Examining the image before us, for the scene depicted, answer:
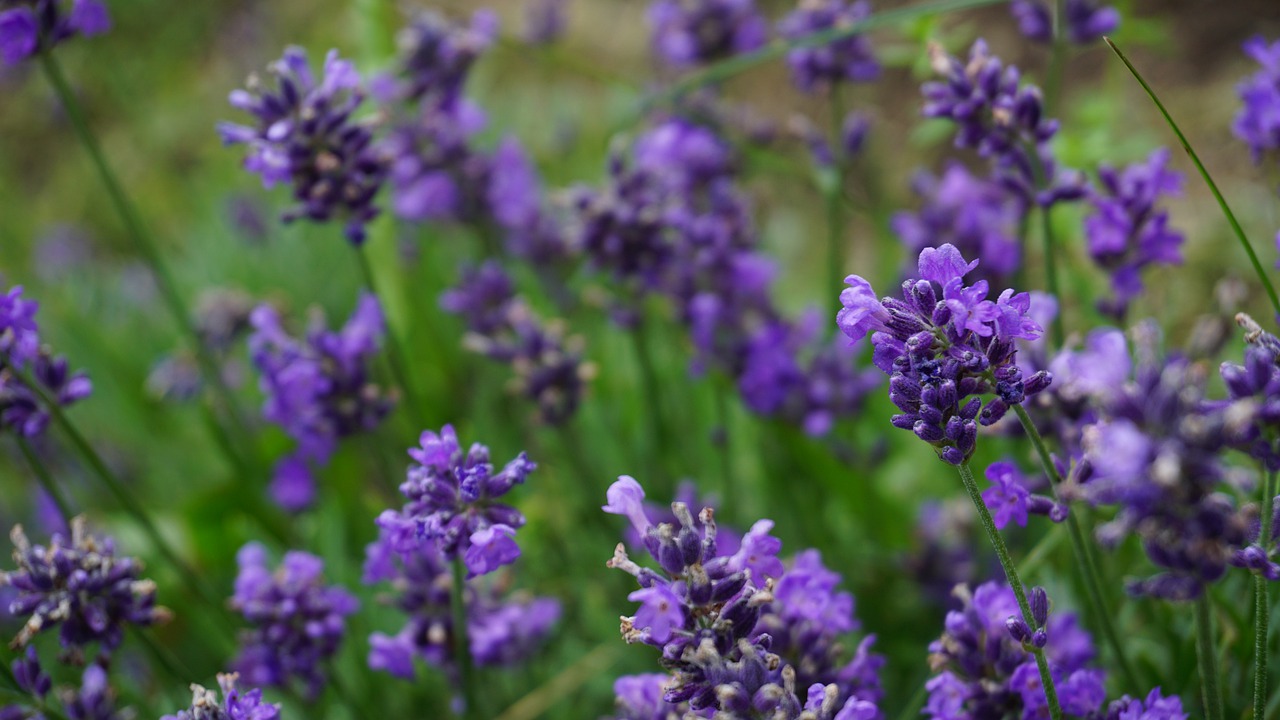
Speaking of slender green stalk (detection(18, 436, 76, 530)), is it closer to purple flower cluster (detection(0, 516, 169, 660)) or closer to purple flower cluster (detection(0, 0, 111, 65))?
purple flower cluster (detection(0, 516, 169, 660))

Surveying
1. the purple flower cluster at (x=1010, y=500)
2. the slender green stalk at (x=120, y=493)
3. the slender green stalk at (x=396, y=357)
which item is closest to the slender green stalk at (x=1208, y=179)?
the purple flower cluster at (x=1010, y=500)

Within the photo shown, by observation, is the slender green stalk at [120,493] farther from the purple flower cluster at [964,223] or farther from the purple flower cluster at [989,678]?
the purple flower cluster at [964,223]

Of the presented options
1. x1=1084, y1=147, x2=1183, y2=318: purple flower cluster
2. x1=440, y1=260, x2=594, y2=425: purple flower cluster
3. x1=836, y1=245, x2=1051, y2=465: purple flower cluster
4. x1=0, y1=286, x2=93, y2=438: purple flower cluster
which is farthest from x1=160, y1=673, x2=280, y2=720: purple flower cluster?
x1=1084, y1=147, x2=1183, y2=318: purple flower cluster

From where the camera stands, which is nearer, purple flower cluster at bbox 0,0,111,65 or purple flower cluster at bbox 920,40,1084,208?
purple flower cluster at bbox 920,40,1084,208

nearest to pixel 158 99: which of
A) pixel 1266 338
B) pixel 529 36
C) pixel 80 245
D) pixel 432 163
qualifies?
pixel 80 245

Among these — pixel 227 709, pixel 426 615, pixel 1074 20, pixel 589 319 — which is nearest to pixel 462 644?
pixel 426 615
